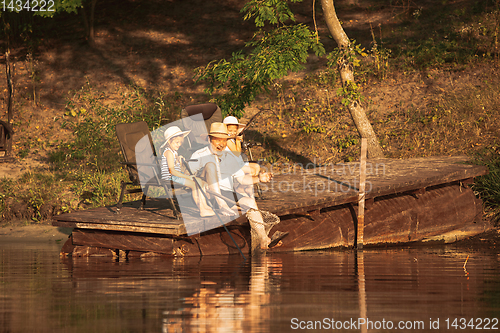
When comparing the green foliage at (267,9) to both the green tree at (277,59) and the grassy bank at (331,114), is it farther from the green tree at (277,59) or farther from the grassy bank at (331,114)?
the grassy bank at (331,114)

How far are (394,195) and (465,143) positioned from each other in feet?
15.1

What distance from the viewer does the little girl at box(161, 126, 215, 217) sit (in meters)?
8.02

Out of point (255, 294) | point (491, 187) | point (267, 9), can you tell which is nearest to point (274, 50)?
point (267, 9)

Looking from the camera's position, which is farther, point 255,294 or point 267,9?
point 267,9

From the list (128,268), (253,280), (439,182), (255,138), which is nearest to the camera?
(253,280)

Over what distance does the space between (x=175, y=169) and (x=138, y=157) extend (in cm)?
77

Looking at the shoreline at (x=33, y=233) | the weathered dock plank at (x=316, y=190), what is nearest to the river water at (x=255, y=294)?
the weathered dock plank at (x=316, y=190)

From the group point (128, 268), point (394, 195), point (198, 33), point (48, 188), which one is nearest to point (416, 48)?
point (198, 33)

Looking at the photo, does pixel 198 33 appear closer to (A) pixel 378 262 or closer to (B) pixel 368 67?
(B) pixel 368 67

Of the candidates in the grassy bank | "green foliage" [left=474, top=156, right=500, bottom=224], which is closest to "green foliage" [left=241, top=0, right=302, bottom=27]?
the grassy bank

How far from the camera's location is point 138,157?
8.67 meters

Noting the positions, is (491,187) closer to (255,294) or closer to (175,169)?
(175,169)

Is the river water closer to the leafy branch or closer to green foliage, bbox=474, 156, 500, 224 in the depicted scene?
green foliage, bbox=474, 156, 500, 224

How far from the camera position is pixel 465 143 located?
13.8 metres
